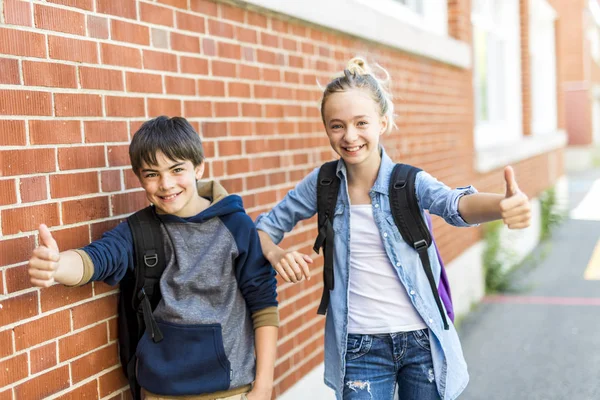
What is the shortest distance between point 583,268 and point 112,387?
742 centimetres

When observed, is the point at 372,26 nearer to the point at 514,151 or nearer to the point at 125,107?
the point at 125,107

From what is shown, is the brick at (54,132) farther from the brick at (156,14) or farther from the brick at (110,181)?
the brick at (156,14)

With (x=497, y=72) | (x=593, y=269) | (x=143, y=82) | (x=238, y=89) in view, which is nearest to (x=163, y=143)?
(x=143, y=82)

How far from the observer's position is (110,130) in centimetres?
268

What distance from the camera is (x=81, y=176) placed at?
2.54 m

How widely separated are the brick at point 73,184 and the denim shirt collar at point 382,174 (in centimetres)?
90

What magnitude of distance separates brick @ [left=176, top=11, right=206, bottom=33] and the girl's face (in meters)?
0.78

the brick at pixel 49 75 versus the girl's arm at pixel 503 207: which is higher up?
the brick at pixel 49 75

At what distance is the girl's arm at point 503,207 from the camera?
215cm

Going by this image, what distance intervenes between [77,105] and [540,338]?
4748mm

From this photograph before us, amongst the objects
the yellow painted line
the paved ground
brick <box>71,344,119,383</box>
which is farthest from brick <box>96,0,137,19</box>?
the yellow painted line

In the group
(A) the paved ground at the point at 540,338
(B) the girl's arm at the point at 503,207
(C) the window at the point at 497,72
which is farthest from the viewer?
(C) the window at the point at 497,72

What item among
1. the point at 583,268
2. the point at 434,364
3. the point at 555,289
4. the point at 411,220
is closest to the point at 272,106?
the point at 411,220

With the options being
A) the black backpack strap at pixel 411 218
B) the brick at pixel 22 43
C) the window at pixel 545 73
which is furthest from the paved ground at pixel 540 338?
the window at pixel 545 73
